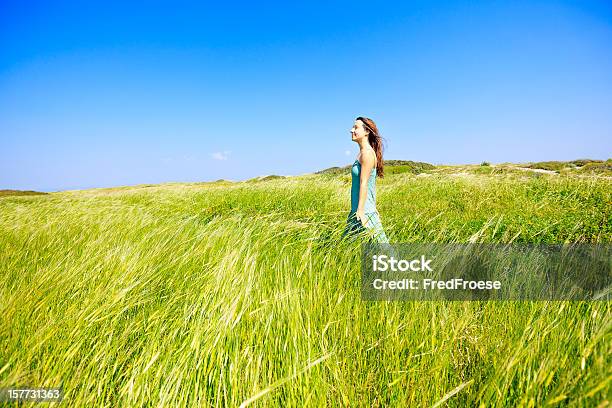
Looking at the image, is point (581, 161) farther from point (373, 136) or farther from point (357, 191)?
point (357, 191)

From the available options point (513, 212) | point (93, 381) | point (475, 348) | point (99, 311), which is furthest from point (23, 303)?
point (513, 212)

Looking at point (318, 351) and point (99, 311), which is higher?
point (99, 311)

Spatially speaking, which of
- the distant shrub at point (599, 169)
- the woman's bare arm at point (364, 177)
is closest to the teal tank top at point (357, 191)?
the woman's bare arm at point (364, 177)

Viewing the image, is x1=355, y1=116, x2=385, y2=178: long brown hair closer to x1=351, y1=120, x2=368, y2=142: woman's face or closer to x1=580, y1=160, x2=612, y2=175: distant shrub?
x1=351, y1=120, x2=368, y2=142: woman's face

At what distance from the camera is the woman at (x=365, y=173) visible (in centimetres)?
430

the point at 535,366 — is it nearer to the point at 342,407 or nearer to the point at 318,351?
the point at 342,407

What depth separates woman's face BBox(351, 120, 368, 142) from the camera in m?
4.89

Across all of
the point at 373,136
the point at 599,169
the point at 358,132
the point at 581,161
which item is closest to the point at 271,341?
the point at 358,132

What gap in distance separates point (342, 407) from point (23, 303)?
1.87 meters

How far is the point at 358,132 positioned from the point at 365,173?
2.70ft

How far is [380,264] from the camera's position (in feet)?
8.34

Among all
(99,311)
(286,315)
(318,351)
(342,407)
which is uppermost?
(99,311)

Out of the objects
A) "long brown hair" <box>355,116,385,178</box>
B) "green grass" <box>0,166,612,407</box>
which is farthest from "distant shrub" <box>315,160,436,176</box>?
"green grass" <box>0,166,612,407</box>

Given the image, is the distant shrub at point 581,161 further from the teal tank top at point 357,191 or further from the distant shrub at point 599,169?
the teal tank top at point 357,191
